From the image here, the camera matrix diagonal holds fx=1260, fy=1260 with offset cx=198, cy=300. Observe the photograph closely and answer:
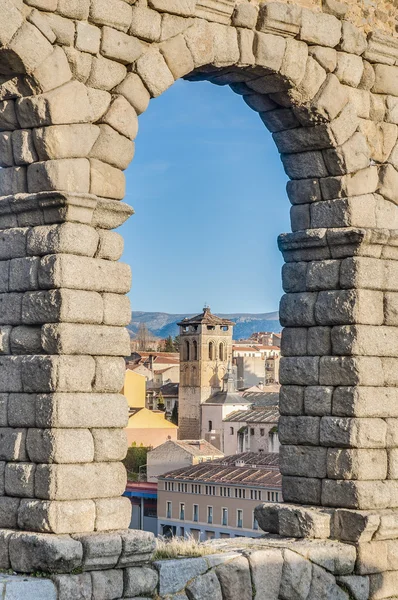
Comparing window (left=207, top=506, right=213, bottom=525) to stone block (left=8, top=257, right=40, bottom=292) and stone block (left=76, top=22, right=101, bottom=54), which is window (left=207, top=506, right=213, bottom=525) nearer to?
stone block (left=8, top=257, right=40, bottom=292)

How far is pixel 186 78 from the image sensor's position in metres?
9.76

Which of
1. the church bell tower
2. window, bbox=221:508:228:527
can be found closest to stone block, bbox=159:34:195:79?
window, bbox=221:508:228:527

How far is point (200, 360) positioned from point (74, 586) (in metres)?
101

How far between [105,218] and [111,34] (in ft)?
4.24

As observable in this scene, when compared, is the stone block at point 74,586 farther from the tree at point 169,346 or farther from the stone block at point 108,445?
the tree at point 169,346

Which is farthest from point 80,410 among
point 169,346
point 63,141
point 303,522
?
point 169,346

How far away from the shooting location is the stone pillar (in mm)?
8094

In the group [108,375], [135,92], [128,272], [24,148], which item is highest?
[135,92]

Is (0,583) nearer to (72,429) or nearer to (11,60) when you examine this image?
(72,429)

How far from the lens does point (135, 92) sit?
347 inches

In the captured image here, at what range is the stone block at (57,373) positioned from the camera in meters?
8.09

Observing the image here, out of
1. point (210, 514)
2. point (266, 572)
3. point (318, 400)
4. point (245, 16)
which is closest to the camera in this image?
point (266, 572)

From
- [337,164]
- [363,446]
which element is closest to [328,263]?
[337,164]

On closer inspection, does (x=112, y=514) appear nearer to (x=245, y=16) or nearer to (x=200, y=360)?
(x=245, y=16)
